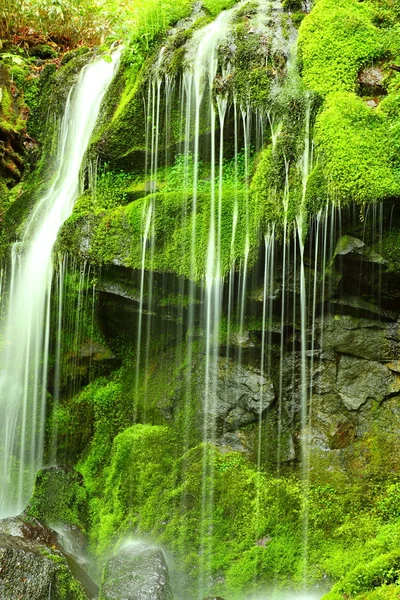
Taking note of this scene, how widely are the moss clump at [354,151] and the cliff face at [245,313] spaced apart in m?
0.02

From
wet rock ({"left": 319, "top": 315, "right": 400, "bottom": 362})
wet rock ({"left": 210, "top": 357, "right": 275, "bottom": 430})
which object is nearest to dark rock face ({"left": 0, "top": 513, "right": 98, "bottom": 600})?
wet rock ({"left": 210, "top": 357, "right": 275, "bottom": 430})

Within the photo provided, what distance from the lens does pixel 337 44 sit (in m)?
7.11

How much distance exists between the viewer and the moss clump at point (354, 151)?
241 inches

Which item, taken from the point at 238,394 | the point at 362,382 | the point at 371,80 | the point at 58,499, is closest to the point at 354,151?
the point at 371,80

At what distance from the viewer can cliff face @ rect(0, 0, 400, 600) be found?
6215 millimetres

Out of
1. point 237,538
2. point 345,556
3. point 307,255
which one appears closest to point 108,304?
point 307,255

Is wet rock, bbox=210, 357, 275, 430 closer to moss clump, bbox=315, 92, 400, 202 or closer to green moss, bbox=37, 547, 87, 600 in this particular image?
moss clump, bbox=315, 92, 400, 202

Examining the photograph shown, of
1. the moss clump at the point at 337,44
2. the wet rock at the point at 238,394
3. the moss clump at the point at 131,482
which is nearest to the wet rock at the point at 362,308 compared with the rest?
the wet rock at the point at 238,394

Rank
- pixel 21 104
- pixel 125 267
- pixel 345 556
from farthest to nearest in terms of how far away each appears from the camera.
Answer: pixel 21 104
pixel 125 267
pixel 345 556

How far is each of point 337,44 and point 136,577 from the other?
22.4ft

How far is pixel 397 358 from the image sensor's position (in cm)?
652

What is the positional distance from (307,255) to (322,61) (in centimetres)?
269

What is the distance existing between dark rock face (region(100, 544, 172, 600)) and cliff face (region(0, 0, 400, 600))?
743mm

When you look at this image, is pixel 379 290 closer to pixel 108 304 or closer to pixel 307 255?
pixel 307 255
